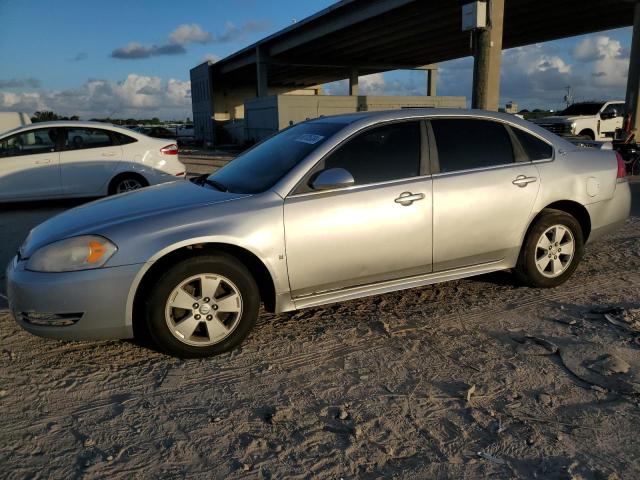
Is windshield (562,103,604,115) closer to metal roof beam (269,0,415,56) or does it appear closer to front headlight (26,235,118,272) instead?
metal roof beam (269,0,415,56)

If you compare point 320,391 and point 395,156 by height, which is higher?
point 395,156

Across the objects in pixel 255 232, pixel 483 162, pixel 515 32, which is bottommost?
pixel 255 232


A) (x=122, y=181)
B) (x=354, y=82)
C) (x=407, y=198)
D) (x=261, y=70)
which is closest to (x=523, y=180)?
(x=407, y=198)

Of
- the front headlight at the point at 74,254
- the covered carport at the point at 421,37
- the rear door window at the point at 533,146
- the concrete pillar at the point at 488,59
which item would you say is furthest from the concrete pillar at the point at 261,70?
the front headlight at the point at 74,254

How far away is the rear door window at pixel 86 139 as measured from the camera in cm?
915

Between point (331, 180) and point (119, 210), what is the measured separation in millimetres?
1502

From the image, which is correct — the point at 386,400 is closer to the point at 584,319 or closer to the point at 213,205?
the point at 213,205

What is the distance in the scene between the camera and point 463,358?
3381 millimetres

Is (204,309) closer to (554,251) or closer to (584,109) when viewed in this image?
(554,251)

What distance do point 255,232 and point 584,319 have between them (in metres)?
2.56

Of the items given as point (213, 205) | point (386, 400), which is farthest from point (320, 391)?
point (213, 205)

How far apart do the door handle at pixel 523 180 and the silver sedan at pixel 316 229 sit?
1cm

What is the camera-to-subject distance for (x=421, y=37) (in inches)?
1278

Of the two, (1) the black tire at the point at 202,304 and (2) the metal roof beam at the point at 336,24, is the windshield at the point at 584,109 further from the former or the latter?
(1) the black tire at the point at 202,304
